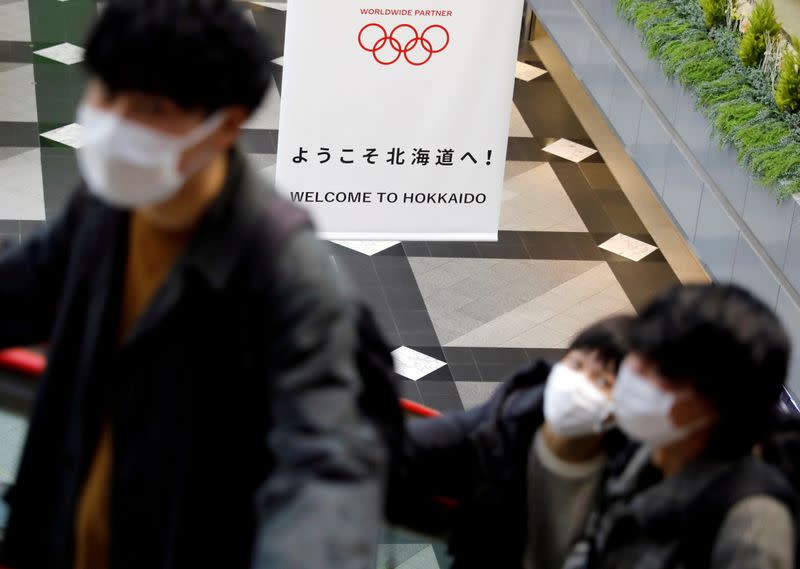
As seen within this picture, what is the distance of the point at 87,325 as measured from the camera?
1.43m

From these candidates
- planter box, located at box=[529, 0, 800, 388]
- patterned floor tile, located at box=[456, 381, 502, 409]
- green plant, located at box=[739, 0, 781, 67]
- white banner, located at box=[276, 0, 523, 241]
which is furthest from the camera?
patterned floor tile, located at box=[456, 381, 502, 409]

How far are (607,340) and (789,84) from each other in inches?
156

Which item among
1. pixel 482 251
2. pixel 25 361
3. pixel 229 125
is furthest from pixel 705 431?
pixel 482 251

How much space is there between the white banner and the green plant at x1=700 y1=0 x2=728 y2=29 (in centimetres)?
149

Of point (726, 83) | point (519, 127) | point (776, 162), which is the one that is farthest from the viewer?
point (519, 127)

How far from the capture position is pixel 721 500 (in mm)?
1539

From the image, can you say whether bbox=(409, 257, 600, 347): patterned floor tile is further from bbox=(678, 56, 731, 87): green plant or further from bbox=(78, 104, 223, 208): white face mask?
bbox=(78, 104, 223, 208): white face mask

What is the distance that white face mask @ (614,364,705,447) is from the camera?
156 centimetres

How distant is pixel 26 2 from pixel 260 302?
9.96 metres

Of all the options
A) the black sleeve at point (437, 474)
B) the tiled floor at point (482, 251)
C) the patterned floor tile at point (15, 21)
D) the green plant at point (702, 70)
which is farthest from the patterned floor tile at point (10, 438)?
the patterned floor tile at point (15, 21)

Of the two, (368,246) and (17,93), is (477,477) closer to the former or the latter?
(368,246)

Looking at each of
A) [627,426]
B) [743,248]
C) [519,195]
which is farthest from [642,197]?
[627,426]

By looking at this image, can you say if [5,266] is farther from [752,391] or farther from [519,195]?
[519,195]

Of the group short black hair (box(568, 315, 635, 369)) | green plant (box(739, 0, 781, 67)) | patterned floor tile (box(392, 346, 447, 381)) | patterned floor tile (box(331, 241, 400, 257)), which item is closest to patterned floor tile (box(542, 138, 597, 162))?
patterned floor tile (box(331, 241, 400, 257))
